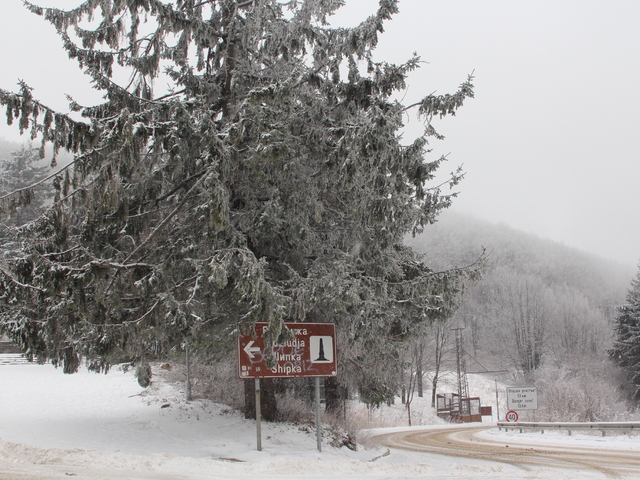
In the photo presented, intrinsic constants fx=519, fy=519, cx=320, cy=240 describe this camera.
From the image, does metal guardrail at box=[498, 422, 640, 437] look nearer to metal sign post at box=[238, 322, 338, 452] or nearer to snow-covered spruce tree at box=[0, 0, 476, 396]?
snow-covered spruce tree at box=[0, 0, 476, 396]

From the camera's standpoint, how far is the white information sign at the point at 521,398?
2319 cm

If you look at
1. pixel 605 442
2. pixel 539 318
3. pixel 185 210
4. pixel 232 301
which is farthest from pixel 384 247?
pixel 539 318

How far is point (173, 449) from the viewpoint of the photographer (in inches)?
368

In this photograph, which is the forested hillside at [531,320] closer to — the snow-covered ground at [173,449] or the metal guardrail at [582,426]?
the metal guardrail at [582,426]

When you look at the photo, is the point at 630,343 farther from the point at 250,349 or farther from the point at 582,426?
the point at 250,349

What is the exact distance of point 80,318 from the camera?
9.11m

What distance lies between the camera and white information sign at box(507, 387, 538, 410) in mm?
23188

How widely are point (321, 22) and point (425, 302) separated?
6.31 meters

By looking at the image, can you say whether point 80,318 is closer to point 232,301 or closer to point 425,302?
point 232,301

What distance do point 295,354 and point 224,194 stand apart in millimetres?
3254

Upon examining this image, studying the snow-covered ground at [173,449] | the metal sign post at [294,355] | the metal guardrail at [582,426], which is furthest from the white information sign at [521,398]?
the metal sign post at [294,355]

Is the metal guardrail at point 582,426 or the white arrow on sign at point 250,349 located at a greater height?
the white arrow on sign at point 250,349

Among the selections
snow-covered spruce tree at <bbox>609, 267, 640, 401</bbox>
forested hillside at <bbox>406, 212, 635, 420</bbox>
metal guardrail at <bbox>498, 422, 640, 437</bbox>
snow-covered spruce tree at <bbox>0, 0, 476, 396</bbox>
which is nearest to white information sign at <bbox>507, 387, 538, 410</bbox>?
metal guardrail at <bbox>498, 422, 640, 437</bbox>

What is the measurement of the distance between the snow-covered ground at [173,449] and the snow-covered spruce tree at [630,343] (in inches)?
953
